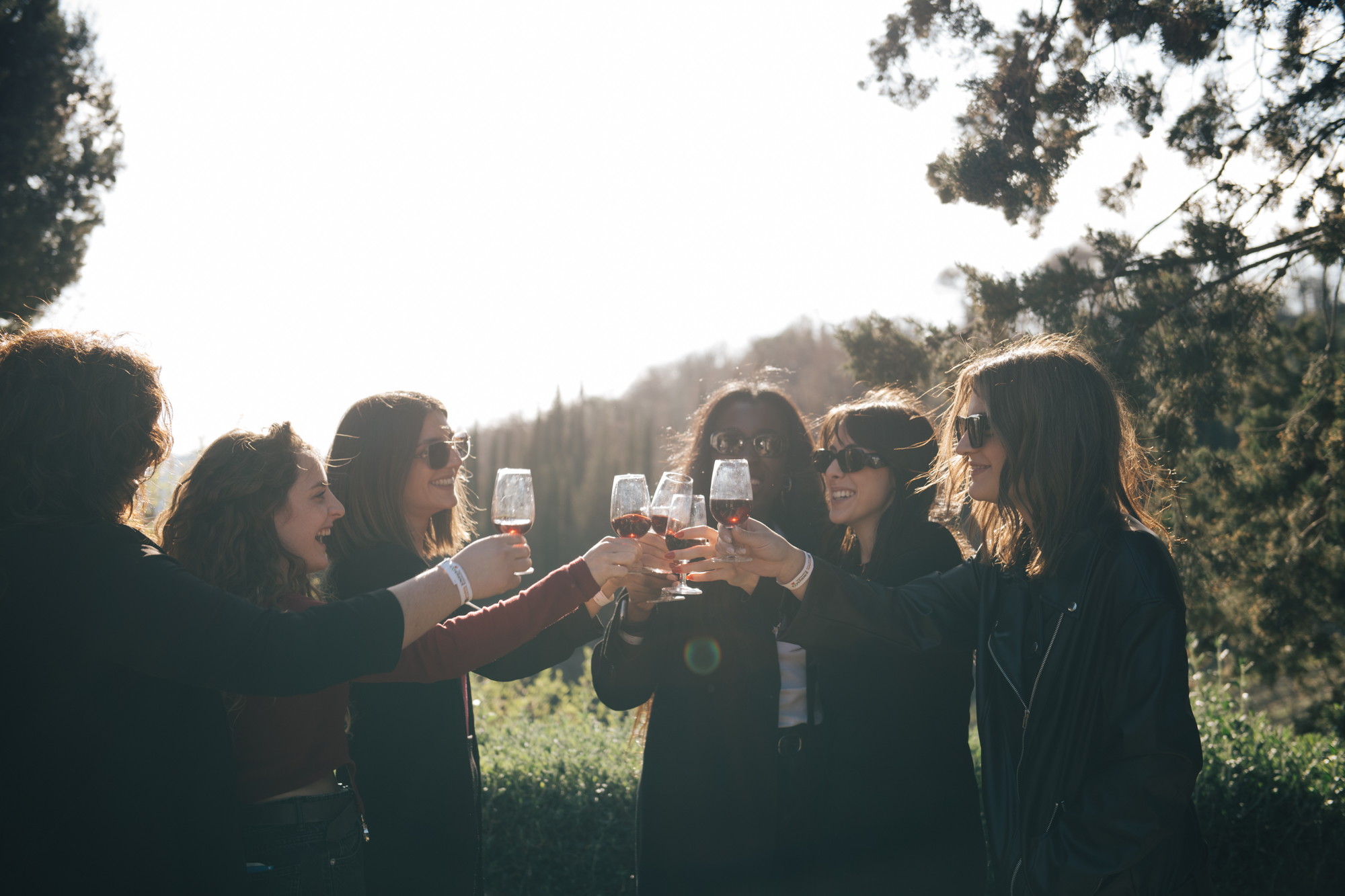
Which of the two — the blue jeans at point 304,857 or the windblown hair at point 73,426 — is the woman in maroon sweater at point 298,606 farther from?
the windblown hair at point 73,426

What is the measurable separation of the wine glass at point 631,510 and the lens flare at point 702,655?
20.6 inches

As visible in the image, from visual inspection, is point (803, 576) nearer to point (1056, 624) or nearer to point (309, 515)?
point (1056, 624)

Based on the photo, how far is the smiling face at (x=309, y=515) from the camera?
258 centimetres

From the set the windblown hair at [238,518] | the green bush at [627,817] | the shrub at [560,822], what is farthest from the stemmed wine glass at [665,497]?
the green bush at [627,817]

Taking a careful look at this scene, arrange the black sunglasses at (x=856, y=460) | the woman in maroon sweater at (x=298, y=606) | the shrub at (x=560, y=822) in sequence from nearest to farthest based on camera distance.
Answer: the woman in maroon sweater at (x=298, y=606) → the black sunglasses at (x=856, y=460) → the shrub at (x=560, y=822)

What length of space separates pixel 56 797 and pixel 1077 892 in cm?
240

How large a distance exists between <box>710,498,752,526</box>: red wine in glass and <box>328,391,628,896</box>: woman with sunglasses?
0.49 meters

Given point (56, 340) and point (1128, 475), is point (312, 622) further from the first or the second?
point (1128, 475)

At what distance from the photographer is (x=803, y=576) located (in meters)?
2.68

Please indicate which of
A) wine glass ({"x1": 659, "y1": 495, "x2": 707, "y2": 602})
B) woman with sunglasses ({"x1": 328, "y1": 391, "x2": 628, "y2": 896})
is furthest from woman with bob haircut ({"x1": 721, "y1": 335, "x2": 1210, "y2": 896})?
woman with sunglasses ({"x1": 328, "y1": 391, "x2": 628, "y2": 896})

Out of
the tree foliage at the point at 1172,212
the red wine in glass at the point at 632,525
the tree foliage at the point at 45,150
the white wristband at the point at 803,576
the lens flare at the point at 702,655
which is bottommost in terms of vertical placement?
the lens flare at the point at 702,655

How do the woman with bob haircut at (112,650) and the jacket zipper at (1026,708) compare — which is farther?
the jacket zipper at (1026,708)

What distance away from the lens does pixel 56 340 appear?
206 centimetres

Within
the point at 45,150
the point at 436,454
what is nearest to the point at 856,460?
the point at 436,454
